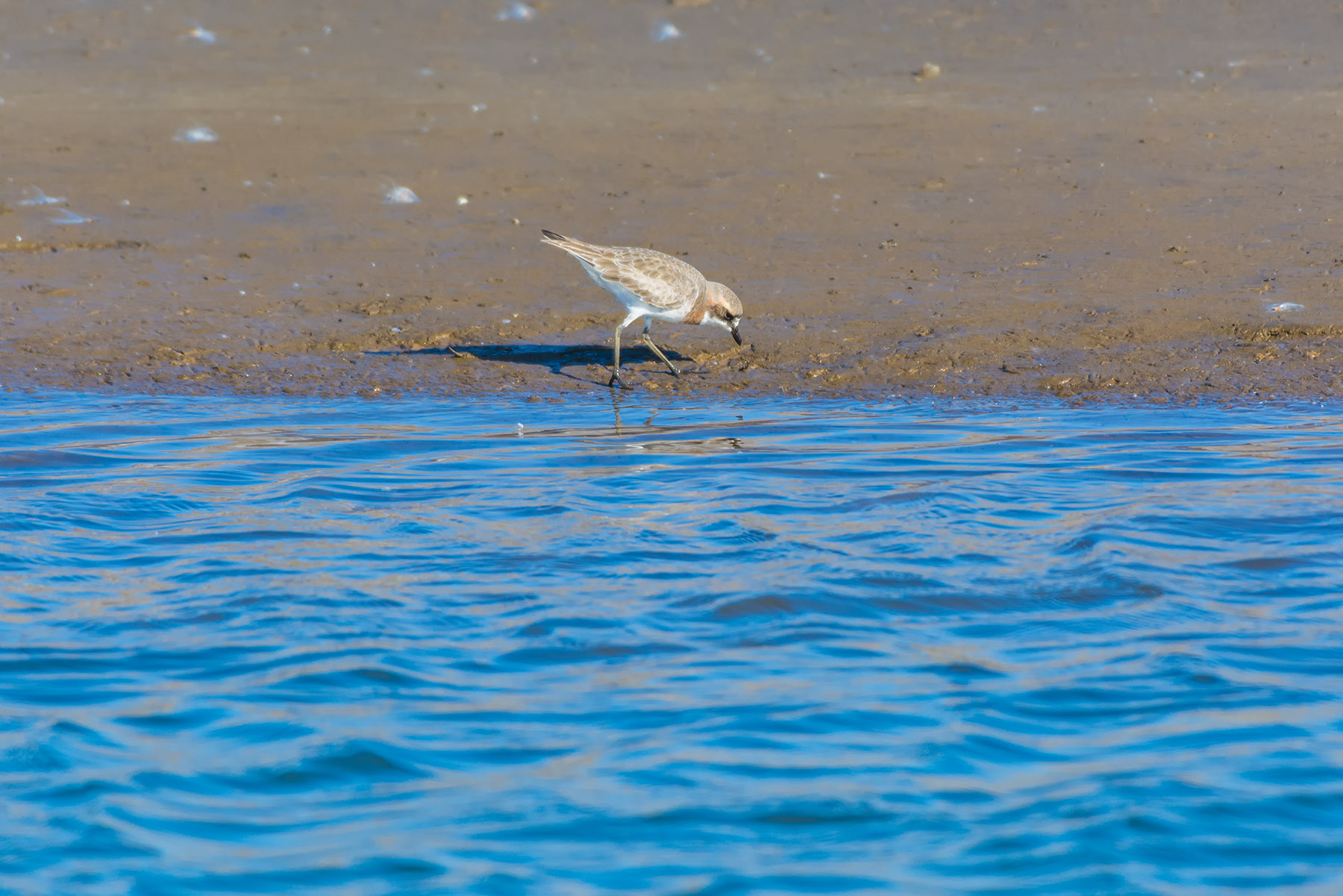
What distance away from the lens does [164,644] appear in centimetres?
521

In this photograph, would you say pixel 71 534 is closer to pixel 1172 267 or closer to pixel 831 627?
pixel 831 627

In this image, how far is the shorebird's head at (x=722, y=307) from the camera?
939 centimetres

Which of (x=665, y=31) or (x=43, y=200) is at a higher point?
(x=665, y=31)

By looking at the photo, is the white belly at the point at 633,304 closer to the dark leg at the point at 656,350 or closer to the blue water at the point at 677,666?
the dark leg at the point at 656,350

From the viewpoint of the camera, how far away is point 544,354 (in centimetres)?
988

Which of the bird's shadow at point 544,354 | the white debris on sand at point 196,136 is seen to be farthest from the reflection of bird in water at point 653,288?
the white debris on sand at point 196,136

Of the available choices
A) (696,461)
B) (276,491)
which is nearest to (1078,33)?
(696,461)

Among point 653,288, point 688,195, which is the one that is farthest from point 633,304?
point 688,195

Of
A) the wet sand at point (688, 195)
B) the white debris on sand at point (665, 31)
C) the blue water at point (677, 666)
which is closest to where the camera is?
the blue water at point (677, 666)

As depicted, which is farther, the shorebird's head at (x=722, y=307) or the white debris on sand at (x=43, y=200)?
the white debris on sand at (x=43, y=200)

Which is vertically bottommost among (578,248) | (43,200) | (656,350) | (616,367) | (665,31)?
(616,367)

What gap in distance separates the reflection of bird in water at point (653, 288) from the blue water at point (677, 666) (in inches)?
57.9

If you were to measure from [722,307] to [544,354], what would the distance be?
1221mm

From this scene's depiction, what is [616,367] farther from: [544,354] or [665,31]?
[665,31]
